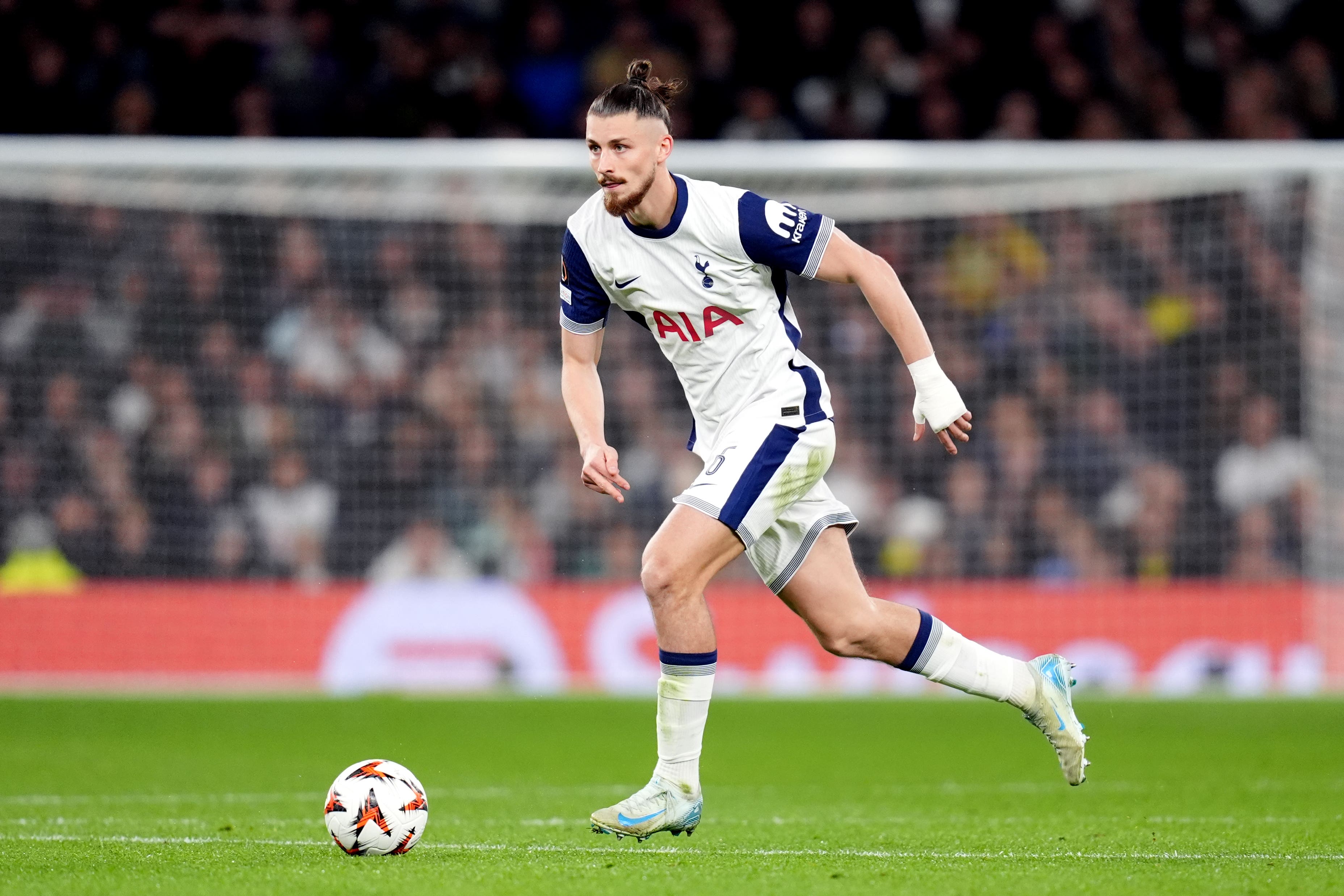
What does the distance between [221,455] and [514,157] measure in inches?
137

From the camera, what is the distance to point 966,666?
566 cm

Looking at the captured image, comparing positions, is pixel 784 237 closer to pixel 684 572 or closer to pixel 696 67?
pixel 684 572

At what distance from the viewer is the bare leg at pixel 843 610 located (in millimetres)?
5500

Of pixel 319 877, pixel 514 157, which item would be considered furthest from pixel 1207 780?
pixel 514 157

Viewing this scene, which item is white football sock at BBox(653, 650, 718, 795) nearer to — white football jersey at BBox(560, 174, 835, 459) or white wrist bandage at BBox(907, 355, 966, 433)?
white football jersey at BBox(560, 174, 835, 459)

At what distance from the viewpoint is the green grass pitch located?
4.70m

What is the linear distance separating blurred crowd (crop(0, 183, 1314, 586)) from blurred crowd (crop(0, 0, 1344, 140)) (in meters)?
2.37

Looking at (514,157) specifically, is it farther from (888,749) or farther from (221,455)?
(888,749)

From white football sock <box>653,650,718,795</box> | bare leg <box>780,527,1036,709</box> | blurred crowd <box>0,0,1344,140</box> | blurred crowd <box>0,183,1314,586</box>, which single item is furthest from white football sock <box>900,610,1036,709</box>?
blurred crowd <box>0,0,1344,140</box>

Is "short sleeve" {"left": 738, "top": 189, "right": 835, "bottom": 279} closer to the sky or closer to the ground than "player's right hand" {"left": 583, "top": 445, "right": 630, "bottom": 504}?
closer to the sky

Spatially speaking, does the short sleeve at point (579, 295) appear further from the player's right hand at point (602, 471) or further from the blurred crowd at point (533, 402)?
the blurred crowd at point (533, 402)

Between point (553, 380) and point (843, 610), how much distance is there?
9043mm

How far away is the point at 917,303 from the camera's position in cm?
1414

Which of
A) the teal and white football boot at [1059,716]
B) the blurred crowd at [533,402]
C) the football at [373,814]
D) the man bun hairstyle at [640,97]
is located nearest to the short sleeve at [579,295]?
the man bun hairstyle at [640,97]
